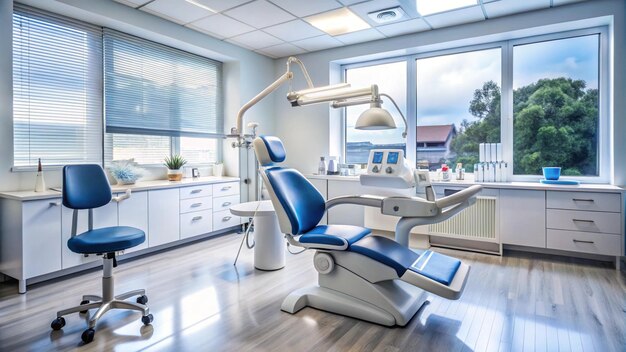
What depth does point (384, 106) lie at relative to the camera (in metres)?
4.75

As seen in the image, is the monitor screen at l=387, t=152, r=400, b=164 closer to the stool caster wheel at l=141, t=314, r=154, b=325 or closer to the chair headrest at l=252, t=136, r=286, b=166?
the chair headrest at l=252, t=136, r=286, b=166

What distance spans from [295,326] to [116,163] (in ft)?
8.70

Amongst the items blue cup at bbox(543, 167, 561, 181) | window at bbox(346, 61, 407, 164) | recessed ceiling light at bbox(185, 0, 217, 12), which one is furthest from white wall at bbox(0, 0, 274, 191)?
blue cup at bbox(543, 167, 561, 181)

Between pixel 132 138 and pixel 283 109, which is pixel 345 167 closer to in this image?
pixel 283 109

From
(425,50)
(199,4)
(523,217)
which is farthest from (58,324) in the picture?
(425,50)

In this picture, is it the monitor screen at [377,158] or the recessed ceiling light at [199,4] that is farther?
the recessed ceiling light at [199,4]

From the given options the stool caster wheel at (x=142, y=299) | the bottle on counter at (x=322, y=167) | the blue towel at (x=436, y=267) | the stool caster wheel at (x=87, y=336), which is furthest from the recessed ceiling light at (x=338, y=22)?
the stool caster wheel at (x=87, y=336)

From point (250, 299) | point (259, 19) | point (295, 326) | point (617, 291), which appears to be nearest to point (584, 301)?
point (617, 291)

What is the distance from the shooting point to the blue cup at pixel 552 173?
11.7ft

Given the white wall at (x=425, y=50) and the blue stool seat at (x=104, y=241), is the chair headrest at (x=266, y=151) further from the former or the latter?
the white wall at (x=425, y=50)

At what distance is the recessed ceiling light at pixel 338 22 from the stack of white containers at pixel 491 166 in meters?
1.95

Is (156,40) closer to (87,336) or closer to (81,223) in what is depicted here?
(81,223)

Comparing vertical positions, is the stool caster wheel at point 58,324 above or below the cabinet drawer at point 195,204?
below

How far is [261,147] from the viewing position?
259 centimetres
